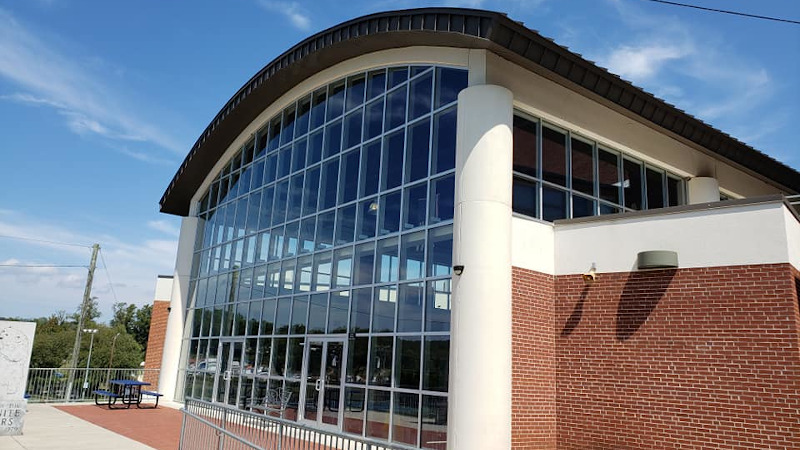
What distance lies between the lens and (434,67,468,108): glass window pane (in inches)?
500

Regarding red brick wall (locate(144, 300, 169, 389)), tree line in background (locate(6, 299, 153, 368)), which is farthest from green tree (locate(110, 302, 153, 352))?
red brick wall (locate(144, 300, 169, 389))

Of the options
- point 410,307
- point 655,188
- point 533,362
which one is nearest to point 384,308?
point 410,307

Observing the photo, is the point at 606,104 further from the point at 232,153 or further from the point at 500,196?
the point at 232,153

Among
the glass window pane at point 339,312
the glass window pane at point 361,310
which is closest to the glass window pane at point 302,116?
the glass window pane at point 339,312

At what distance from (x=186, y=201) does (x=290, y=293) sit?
1122 centimetres

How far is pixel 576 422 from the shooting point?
11258 mm

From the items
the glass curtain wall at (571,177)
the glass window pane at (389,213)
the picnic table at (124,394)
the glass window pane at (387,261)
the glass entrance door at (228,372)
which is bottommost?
the picnic table at (124,394)

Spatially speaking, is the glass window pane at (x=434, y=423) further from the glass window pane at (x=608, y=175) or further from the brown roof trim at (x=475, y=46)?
the brown roof trim at (x=475, y=46)

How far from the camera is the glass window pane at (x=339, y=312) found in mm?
14036

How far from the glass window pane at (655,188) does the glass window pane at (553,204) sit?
364 cm

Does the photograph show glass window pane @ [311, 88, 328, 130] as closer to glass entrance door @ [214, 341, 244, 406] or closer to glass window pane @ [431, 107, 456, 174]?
glass window pane @ [431, 107, 456, 174]

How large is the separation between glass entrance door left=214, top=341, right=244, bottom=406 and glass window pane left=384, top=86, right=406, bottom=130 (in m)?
8.74

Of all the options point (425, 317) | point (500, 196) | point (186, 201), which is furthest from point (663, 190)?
point (186, 201)

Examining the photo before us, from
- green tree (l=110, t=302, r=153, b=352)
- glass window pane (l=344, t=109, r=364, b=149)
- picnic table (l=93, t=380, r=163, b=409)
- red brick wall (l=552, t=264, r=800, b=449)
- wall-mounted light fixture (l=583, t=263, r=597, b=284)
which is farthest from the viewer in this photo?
green tree (l=110, t=302, r=153, b=352)
